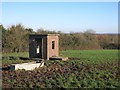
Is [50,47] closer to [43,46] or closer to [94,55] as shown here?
[43,46]

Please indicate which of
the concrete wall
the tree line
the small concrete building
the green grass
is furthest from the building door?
the tree line

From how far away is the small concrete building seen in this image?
23438 mm

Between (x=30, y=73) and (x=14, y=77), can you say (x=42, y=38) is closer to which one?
(x=30, y=73)

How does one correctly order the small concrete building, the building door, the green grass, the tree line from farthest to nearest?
the tree line → the green grass → the building door → the small concrete building

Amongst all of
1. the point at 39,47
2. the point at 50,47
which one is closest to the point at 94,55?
the point at 50,47

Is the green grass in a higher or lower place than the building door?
lower

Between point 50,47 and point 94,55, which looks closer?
point 50,47

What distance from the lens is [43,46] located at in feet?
77.5

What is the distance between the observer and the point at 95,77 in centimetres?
1471

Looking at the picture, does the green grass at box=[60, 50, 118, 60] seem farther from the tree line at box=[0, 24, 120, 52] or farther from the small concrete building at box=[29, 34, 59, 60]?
the tree line at box=[0, 24, 120, 52]

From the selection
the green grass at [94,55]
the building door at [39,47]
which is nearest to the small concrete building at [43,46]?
the building door at [39,47]

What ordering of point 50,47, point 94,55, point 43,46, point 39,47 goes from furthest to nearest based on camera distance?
point 94,55 → point 39,47 → point 50,47 → point 43,46

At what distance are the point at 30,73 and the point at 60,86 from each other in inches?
167

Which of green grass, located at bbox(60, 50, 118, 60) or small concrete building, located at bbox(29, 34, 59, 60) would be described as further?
green grass, located at bbox(60, 50, 118, 60)
